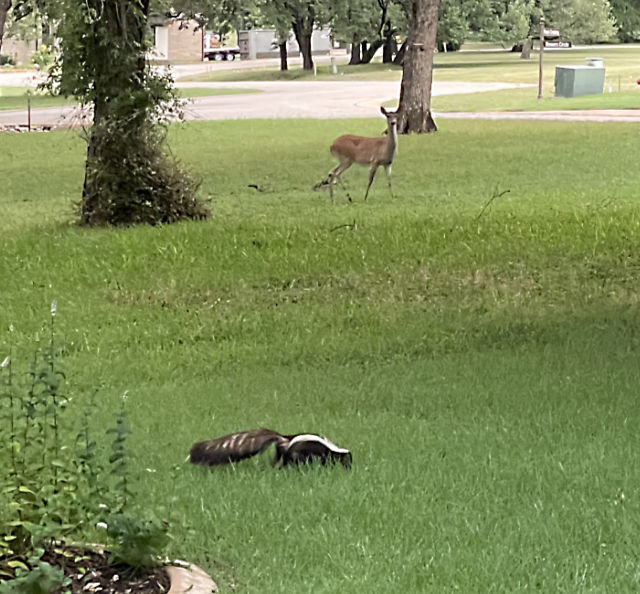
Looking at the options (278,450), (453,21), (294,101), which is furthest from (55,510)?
(453,21)

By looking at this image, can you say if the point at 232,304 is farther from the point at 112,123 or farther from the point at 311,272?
the point at 112,123

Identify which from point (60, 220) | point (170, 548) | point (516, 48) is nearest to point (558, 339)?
point (170, 548)

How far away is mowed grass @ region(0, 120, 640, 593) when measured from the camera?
4949mm

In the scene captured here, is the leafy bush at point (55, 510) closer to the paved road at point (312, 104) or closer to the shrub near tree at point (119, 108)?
the shrub near tree at point (119, 108)

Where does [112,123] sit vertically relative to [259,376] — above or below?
above

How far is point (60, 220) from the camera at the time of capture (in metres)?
16.0

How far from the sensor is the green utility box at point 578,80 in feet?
148

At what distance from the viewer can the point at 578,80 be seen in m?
45.8

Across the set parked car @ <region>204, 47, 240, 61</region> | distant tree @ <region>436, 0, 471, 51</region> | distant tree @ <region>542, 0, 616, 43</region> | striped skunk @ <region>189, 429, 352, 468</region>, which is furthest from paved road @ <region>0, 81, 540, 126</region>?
parked car @ <region>204, 47, 240, 61</region>

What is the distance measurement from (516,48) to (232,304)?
8190 cm

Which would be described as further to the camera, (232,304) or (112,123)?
(112,123)

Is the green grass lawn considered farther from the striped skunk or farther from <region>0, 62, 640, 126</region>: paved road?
the striped skunk

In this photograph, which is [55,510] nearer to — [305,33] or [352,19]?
[352,19]

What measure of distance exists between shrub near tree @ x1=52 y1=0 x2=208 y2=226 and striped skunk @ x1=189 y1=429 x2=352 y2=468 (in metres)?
9.16
